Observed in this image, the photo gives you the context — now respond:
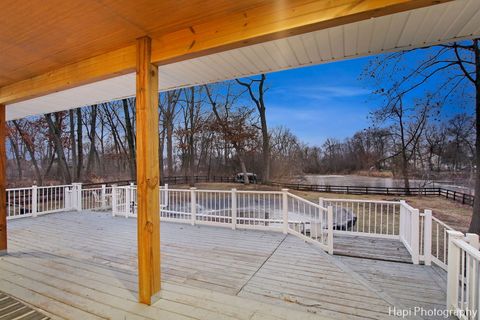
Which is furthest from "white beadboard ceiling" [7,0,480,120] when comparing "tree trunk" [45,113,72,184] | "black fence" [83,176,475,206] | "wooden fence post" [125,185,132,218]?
"tree trunk" [45,113,72,184]

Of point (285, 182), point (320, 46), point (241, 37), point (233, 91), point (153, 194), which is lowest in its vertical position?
point (285, 182)

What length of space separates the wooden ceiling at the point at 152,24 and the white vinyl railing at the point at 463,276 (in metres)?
2.07

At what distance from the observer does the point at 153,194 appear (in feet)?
8.04

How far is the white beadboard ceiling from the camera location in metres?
2.03

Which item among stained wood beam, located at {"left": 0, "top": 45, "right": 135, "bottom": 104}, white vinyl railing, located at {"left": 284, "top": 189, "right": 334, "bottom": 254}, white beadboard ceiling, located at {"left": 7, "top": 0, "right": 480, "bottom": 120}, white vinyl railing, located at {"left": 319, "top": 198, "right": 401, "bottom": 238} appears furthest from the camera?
→ white vinyl railing, located at {"left": 319, "top": 198, "right": 401, "bottom": 238}

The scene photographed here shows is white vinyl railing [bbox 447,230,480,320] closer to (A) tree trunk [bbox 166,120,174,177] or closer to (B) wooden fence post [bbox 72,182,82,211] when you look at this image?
(B) wooden fence post [bbox 72,182,82,211]

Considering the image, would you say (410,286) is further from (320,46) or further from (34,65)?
(34,65)

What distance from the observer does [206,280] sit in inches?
118

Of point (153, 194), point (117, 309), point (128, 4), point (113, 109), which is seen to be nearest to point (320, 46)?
point (128, 4)

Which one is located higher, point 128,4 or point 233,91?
point 233,91

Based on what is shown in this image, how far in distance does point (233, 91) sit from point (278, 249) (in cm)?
1482

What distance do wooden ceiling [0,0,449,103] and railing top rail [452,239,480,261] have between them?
1.93 m

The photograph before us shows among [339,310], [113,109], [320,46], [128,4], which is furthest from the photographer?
[113,109]

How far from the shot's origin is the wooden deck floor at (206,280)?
2367mm
